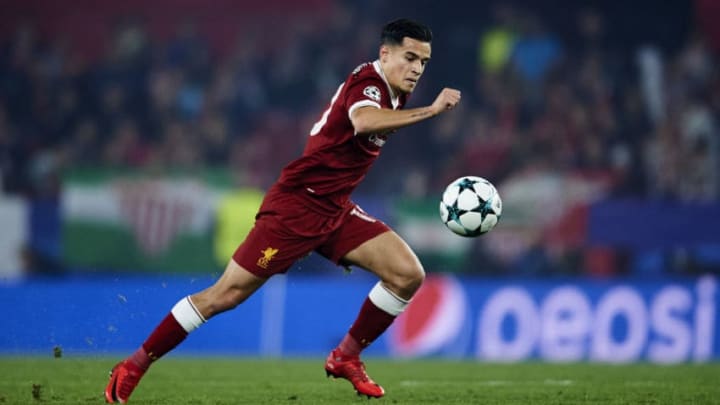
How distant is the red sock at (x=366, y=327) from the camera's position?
6926mm

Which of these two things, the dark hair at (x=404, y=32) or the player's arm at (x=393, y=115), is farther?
the dark hair at (x=404, y=32)

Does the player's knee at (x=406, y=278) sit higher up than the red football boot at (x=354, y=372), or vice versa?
the player's knee at (x=406, y=278)

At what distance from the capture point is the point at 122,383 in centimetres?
634

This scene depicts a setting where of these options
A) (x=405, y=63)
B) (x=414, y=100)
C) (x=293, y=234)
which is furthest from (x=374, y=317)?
(x=414, y=100)

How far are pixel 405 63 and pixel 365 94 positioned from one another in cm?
32

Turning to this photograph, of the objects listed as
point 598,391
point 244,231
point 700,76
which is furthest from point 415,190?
point 598,391

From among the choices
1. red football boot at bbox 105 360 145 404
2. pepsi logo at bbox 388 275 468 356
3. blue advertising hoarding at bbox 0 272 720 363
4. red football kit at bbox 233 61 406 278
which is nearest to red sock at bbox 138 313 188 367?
red football boot at bbox 105 360 145 404

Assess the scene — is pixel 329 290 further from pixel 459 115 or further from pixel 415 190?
pixel 459 115

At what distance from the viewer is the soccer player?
21.0 ft

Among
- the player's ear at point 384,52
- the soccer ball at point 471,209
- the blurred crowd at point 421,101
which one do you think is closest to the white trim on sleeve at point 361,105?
the player's ear at point 384,52

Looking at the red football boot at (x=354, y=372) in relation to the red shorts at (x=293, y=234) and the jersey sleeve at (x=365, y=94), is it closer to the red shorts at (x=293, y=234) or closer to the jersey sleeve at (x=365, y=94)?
the red shorts at (x=293, y=234)

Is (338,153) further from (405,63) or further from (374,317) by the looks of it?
(374,317)

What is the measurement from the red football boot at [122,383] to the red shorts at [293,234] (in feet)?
2.67

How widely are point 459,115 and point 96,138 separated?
4956mm
